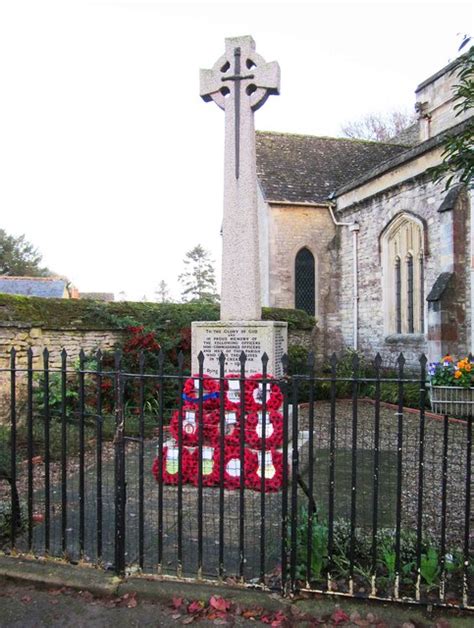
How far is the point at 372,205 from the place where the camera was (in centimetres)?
1476

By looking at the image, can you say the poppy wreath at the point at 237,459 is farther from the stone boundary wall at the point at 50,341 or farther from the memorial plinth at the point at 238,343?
the stone boundary wall at the point at 50,341

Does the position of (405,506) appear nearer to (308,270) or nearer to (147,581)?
(147,581)

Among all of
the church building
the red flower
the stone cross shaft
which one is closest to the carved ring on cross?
the stone cross shaft

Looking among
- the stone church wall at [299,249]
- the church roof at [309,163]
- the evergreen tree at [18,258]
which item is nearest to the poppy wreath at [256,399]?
the stone church wall at [299,249]

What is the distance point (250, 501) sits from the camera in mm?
4895

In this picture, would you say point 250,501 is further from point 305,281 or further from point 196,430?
point 305,281

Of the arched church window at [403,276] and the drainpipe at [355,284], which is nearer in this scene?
the arched church window at [403,276]

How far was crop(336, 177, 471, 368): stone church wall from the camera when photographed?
1108cm

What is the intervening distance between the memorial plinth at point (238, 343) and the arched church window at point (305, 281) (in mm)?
10963

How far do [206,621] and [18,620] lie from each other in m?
1.09

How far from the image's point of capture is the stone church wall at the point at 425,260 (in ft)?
36.3

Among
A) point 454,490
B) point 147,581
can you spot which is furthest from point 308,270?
point 147,581

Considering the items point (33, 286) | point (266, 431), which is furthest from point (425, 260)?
point (33, 286)

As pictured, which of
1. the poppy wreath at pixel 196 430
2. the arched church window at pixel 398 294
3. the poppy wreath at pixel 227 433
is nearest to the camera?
the poppy wreath at pixel 227 433
